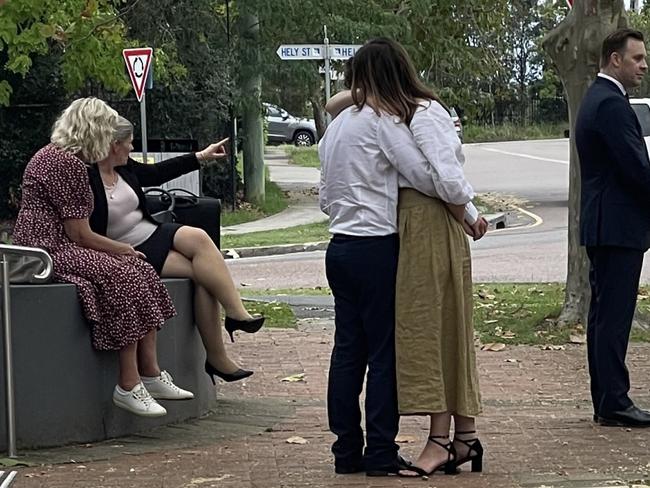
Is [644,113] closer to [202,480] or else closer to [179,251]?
[179,251]

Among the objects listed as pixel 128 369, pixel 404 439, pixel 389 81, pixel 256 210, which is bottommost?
pixel 256 210

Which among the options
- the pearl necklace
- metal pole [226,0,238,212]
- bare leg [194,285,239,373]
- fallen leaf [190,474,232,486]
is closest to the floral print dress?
the pearl necklace

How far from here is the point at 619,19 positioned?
30.9ft

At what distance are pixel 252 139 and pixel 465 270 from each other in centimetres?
2137

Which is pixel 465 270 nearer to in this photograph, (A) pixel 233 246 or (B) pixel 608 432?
(B) pixel 608 432

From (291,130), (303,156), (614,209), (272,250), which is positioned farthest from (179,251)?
(291,130)

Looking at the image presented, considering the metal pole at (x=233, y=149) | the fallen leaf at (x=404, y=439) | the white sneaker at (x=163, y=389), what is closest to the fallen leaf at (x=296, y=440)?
the fallen leaf at (x=404, y=439)

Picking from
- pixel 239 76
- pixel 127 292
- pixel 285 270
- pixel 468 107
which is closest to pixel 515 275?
pixel 285 270

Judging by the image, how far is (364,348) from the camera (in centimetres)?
554

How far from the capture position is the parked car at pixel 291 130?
50719mm

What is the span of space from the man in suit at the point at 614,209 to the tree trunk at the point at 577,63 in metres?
2.75

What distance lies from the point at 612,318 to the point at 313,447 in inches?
64.2

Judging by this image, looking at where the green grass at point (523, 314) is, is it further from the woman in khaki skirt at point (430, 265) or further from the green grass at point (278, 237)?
the green grass at point (278, 237)

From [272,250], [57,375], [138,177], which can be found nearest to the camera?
[57,375]
